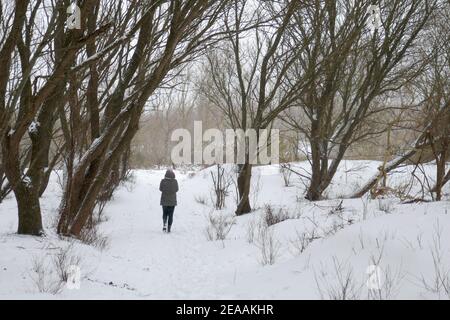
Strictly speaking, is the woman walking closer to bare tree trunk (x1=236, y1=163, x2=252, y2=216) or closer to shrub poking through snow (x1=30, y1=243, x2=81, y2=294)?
bare tree trunk (x1=236, y1=163, x2=252, y2=216)

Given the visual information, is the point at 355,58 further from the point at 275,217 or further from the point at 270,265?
the point at 270,265

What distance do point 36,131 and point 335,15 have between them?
7764 mm

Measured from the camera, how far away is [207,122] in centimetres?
4362

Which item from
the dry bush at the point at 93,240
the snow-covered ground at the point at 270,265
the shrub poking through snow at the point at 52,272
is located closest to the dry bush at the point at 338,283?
the snow-covered ground at the point at 270,265

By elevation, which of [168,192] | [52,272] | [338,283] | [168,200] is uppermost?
[168,192]

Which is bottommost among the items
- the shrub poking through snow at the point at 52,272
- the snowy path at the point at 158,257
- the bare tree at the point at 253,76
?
the snowy path at the point at 158,257

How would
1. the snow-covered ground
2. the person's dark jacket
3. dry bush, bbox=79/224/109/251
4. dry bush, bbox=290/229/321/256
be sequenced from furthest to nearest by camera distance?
the person's dark jacket
dry bush, bbox=79/224/109/251
dry bush, bbox=290/229/321/256
the snow-covered ground

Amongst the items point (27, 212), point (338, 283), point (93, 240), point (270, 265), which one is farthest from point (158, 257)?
point (338, 283)

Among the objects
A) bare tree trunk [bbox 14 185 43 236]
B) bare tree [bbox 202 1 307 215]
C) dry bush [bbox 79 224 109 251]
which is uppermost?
bare tree [bbox 202 1 307 215]

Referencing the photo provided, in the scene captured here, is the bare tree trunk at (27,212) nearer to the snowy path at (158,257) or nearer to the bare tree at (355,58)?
the snowy path at (158,257)

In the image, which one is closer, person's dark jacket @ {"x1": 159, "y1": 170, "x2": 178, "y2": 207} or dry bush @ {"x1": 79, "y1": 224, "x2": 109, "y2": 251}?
dry bush @ {"x1": 79, "y1": 224, "x2": 109, "y2": 251}

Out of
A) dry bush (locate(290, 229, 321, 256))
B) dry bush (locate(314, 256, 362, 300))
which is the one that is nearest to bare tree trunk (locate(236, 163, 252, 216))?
dry bush (locate(290, 229, 321, 256))
